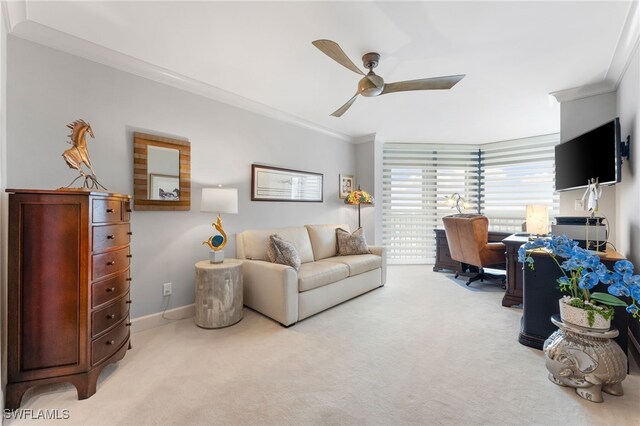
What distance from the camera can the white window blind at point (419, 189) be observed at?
551cm

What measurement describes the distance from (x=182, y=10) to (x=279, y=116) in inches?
78.4

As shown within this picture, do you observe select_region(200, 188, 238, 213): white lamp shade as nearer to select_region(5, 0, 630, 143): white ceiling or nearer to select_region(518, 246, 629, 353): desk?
select_region(5, 0, 630, 143): white ceiling

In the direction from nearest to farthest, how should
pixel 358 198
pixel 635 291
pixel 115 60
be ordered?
pixel 635 291 < pixel 115 60 < pixel 358 198

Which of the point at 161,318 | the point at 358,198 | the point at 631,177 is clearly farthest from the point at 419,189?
the point at 161,318

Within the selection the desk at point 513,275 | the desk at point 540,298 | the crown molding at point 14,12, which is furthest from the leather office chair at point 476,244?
the crown molding at point 14,12

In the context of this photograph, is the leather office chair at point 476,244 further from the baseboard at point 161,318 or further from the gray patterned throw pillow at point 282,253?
the baseboard at point 161,318

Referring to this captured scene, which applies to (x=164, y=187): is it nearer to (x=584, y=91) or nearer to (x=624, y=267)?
(x=624, y=267)

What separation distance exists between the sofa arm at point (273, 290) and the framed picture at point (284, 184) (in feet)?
3.35

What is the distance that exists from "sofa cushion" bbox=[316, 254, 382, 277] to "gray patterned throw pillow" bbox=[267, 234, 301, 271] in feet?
2.28

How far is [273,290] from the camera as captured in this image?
8.86 feet

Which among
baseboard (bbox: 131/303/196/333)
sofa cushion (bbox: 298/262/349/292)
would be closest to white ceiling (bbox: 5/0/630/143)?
sofa cushion (bbox: 298/262/349/292)

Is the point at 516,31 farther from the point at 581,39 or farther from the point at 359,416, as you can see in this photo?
the point at 359,416

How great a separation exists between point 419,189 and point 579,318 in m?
3.99

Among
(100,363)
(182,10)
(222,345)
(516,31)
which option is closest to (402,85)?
(516,31)
